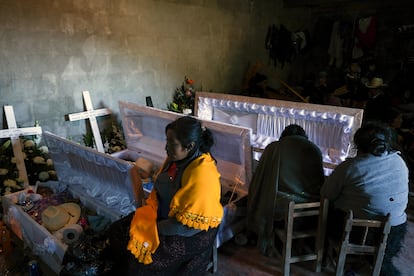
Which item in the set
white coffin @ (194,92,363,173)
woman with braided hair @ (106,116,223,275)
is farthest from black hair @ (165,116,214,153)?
white coffin @ (194,92,363,173)

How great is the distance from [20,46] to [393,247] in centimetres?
317

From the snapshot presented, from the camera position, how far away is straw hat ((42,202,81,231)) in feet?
6.91

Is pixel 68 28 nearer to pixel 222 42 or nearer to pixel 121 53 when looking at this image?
pixel 121 53

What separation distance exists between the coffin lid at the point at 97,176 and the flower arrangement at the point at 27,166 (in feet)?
1.32

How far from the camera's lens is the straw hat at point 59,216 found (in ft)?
6.91

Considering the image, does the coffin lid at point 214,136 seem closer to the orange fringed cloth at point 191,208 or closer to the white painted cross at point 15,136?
the orange fringed cloth at point 191,208

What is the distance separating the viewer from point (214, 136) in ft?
7.72

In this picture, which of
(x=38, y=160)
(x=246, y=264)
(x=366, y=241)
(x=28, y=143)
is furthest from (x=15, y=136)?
(x=366, y=241)

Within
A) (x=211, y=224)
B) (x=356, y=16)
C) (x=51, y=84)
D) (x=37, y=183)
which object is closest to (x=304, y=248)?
(x=211, y=224)

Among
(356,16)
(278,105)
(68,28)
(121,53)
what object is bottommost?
(278,105)

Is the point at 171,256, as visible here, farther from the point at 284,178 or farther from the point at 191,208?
the point at 284,178

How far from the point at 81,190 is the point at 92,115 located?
106cm

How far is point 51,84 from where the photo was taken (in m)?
2.98

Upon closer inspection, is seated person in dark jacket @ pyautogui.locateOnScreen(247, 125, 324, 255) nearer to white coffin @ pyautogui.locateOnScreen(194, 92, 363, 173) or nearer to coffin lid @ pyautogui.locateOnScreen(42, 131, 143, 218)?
white coffin @ pyautogui.locateOnScreen(194, 92, 363, 173)
